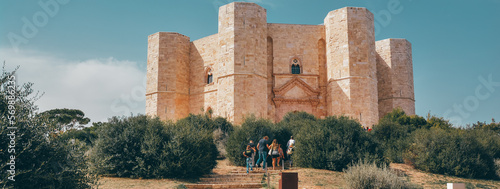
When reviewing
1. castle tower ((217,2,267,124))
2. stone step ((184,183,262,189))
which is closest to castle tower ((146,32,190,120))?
castle tower ((217,2,267,124))

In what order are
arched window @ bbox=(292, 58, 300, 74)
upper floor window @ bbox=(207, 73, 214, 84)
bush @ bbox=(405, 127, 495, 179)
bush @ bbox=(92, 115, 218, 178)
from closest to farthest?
bush @ bbox=(92, 115, 218, 178), bush @ bbox=(405, 127, 495, 179), arched window @ bbox=(292, 58, 300, 74), upper floor window @ bbox=(207, 73, 214, 84)

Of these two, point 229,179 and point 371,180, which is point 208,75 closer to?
point 229,179

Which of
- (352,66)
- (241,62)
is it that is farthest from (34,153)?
(352,66)

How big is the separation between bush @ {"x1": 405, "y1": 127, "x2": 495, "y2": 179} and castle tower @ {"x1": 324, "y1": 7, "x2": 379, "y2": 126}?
325 inches

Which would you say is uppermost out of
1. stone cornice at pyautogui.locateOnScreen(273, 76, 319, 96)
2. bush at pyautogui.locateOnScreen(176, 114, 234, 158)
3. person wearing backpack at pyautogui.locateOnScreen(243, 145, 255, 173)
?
stone cornice at pyautogui.locateOnScreen(273, 76, 319, 96)

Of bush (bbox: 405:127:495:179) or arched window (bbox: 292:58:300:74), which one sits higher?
arched window (bbox: 292:58:300:74)

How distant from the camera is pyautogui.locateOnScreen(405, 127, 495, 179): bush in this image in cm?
1416

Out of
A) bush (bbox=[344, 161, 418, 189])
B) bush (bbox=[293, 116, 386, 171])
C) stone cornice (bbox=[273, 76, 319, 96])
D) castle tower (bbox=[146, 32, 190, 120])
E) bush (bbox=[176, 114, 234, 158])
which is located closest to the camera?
bush (bbox=[344, 161, 418, 189])

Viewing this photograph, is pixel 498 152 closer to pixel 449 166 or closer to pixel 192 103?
pixel 449 166

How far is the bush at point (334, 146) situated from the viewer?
1327 cm

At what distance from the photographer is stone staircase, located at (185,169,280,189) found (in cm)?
1061

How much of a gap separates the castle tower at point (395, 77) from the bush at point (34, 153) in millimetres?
24950

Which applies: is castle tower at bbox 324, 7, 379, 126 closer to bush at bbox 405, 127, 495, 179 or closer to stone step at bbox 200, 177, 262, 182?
bush at bbox 405, 127, 495, 179

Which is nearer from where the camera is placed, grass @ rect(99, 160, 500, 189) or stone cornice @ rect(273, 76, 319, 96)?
grass @ rect(99, 160, 500, 189)
